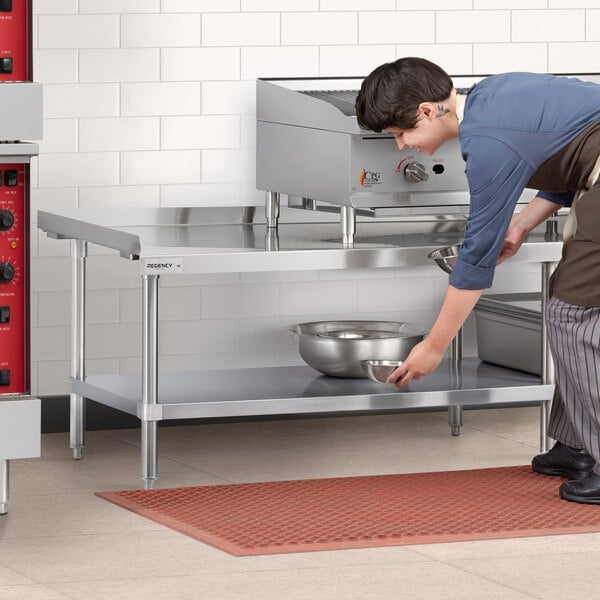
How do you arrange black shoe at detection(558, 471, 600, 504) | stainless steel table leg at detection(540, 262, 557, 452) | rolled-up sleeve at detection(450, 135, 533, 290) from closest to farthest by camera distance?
rolled-up sleeve at detection(450, 135, 533, 290) < black shoe at detection(558, 471, 600, 504) < stainless steel table leg at detection(540, 262, 557, 452)

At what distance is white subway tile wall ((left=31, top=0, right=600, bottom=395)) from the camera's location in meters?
5.21

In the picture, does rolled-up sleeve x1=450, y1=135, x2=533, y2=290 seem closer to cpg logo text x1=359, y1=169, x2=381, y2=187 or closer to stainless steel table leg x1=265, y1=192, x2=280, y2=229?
cpg logo text x1=359, y1=169, x2=381, y2=187

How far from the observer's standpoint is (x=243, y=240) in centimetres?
480

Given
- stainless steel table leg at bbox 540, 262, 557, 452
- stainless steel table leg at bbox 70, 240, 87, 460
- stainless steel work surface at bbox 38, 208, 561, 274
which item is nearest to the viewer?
stainless steel work surface at bbox 38, 208, 561, 274

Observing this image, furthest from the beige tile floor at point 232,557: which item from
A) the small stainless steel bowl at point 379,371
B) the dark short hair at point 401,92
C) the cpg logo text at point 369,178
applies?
the dark short hair at point 401,92

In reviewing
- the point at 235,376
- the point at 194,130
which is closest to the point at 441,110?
the point at 235,376

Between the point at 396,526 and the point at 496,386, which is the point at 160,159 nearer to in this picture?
the point at 496,386

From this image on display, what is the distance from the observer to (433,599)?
347cm

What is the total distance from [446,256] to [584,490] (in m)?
0.80

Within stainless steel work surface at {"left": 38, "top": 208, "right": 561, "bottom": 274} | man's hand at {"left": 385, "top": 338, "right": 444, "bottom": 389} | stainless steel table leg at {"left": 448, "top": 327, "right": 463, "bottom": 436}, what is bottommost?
stainless steel table leg at {"left": 448, "top": 327, "right": 463, "bottom": 436}

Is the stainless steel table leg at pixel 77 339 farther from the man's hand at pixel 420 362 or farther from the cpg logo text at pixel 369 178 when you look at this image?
the man's hand at pixel 420 362

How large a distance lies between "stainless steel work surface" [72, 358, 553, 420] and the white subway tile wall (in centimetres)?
34

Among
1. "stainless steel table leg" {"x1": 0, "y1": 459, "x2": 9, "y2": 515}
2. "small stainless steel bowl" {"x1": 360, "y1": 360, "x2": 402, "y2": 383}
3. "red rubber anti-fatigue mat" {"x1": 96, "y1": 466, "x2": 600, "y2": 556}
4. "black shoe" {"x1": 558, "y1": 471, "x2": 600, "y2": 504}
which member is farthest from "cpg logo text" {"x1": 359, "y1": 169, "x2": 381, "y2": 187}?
"stainless steel table leg" {"x1": 0, "y1": 459, "x2": 9, "y2": 515}

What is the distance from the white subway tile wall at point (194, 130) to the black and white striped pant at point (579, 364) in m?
1.44
